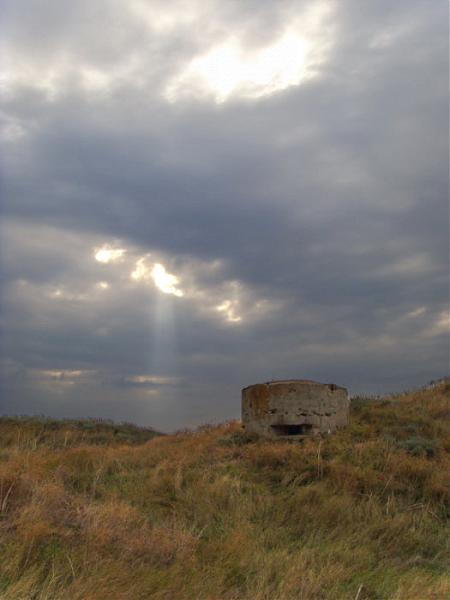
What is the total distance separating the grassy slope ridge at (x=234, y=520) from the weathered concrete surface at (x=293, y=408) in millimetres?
588

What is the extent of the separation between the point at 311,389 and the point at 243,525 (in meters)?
5.77

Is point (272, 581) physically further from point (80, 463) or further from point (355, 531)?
point (80, 463)

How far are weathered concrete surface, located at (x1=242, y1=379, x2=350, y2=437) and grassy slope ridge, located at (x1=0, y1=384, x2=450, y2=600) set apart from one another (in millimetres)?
588

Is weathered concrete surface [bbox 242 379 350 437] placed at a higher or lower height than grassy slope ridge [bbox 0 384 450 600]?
higher

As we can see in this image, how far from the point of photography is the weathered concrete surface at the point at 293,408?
12172mm

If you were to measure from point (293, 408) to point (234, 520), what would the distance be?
17.3ft

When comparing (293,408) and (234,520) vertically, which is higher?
(293,408)

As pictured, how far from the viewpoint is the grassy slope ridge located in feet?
16.0

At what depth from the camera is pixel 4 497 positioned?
247 inches

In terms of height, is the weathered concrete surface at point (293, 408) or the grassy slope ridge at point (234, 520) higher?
the weathered concrete surface at point (293, 408)

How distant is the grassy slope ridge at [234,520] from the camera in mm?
4887

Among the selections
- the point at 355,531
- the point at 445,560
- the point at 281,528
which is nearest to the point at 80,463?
the point at 281,528

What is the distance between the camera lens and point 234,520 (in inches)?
280

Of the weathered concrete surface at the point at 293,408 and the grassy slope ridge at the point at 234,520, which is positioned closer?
the grassy slope ridge at the point at 234,520
